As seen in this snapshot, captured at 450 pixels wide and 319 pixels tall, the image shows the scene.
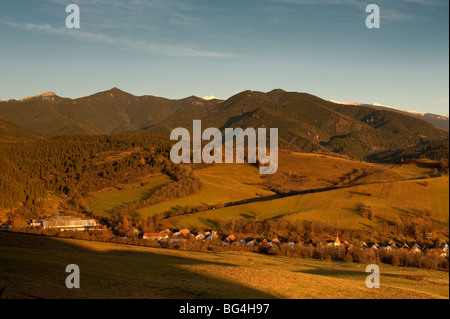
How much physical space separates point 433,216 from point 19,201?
241 ft

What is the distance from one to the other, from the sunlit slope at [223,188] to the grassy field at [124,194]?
7.53 m

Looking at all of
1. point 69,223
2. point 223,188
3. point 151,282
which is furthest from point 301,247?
point 223,188

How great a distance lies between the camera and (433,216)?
66.0 meters

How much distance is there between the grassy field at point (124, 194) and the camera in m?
89.6

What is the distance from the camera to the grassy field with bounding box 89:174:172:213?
89.6 meters

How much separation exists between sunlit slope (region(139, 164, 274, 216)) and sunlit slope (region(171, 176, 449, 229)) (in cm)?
907

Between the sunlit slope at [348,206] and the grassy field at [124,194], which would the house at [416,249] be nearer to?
the sunlit slope at [348,206]

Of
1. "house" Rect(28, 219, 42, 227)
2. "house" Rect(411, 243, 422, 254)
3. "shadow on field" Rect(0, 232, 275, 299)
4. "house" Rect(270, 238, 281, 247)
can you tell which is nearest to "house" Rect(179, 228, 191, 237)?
"house" Rect(270, 238, 281, 247)

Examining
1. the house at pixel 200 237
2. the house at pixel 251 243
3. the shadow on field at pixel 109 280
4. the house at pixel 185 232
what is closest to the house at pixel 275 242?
the house at pixel 251 243

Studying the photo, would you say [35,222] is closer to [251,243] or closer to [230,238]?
[230,238]

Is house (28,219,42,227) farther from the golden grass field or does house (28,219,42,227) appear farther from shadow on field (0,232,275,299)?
shadow on field (0,232,275,299)
